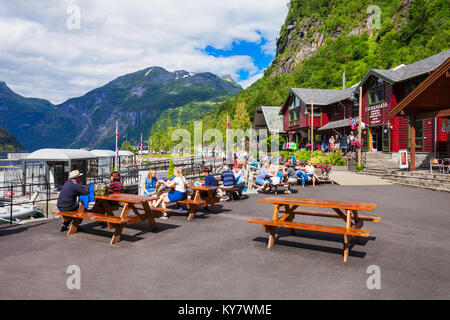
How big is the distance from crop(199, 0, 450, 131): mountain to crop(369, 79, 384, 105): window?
2682 cm

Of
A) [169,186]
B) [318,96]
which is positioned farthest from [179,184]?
[318,96]

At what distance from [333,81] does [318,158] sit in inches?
2394

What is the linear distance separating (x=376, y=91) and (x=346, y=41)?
Answer: 7190cm

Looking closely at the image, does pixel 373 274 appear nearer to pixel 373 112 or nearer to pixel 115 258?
pixel 115 258

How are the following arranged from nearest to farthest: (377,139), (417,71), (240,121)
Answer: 1. (417,71)
2. (377,139)
3. (240,121)

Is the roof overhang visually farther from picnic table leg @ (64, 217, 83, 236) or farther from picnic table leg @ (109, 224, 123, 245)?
picnic table leg @ (64, 217, 83, 236)

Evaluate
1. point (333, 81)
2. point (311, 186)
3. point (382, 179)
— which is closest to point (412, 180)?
point (382, 179)

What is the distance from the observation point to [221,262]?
18.1ft

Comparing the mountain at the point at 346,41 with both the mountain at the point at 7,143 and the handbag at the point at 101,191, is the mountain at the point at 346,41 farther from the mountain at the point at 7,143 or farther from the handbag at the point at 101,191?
the mountain at the point at 7,143

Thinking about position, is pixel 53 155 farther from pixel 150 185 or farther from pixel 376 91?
pixel 376 91

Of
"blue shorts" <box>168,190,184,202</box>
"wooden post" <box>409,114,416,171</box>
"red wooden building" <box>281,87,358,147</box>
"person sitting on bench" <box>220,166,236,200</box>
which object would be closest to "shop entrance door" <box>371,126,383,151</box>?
"red wooden building" <box>281,87,358,147</box>

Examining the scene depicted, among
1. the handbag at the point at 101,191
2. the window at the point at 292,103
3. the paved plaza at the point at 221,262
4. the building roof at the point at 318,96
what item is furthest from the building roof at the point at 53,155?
the window at the point at 292,103

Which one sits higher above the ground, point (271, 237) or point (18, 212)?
point (271, 237)

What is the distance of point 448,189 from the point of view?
48.0 ft
